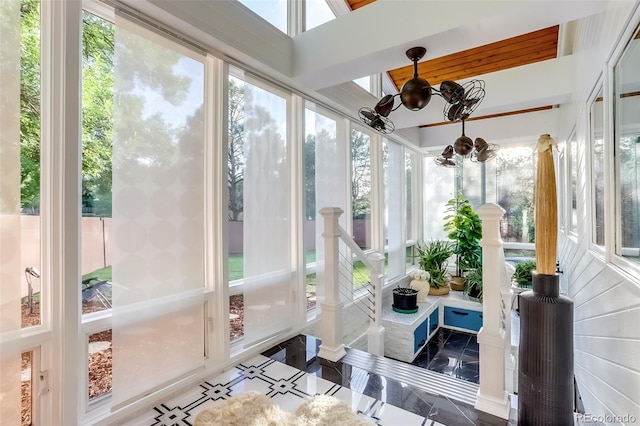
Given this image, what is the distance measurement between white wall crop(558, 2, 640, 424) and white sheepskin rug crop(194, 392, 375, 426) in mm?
1162

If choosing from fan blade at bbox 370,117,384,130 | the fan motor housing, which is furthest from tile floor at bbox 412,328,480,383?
the fan motor housing

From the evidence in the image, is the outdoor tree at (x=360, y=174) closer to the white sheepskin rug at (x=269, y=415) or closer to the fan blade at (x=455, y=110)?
the fan blade at (x=455, y=110)

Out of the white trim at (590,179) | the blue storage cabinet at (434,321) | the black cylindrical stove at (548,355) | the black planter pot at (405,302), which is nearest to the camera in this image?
the black cylindrical stove at (548,355)

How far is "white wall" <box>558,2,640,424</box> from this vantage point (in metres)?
1.31

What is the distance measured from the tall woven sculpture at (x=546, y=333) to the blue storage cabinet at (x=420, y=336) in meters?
2.28

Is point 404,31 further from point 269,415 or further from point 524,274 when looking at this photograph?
point 524,274

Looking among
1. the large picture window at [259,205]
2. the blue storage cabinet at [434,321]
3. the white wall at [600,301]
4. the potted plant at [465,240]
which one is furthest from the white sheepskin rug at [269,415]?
the potted plant at [465,240]

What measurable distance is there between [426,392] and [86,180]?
2.28 meters

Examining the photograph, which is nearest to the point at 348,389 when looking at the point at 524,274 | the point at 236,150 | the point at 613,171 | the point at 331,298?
the point at 331,298

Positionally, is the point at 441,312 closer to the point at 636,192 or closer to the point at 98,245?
the point at 636,192

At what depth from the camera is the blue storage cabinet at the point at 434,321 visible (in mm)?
4359

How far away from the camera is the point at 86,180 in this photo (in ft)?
5.43

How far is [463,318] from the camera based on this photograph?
453cm

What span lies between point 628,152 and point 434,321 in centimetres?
359
